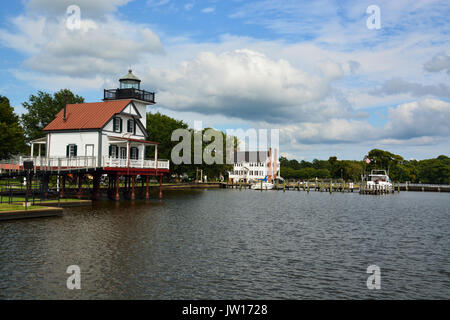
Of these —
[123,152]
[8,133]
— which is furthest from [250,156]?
[123,152]

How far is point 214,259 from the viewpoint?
1897 centimetres

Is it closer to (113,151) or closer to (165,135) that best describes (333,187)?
(165,135)

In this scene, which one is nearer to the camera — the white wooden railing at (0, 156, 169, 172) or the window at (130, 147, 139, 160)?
the white wooden railing at (0, 156, 169, 172)

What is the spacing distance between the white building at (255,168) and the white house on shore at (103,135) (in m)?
90.3

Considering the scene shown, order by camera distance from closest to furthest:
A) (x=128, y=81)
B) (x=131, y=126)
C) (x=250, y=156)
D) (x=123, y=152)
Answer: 1. (x=123, y=152)
2. (x=131, y=126)
3. (x=128, y=81)
4. (x=250, y=156)

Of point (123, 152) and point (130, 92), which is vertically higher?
point (130, 92)

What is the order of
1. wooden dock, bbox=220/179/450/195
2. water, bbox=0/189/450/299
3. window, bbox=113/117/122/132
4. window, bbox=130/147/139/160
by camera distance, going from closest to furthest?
water, bbox=0/189/450/299
window, bbox=113/117/122/132
window, bbox=130/147/139/160
wooden dock, bbox=220/179/450/195

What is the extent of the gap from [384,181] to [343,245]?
81046 mm

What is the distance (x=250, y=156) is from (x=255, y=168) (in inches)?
349

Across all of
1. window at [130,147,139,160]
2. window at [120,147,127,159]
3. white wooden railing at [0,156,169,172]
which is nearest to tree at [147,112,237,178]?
window at [130,147,139,160]

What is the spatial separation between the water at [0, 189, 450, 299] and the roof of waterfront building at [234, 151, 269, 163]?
11945 centimetres

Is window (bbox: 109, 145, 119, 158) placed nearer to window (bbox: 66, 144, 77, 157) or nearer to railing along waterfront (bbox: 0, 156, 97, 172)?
railing along waterfront (bbox: 0, 156, 97, 172)

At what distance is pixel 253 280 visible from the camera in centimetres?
1562

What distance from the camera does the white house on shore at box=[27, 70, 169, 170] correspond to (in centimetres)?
4691
